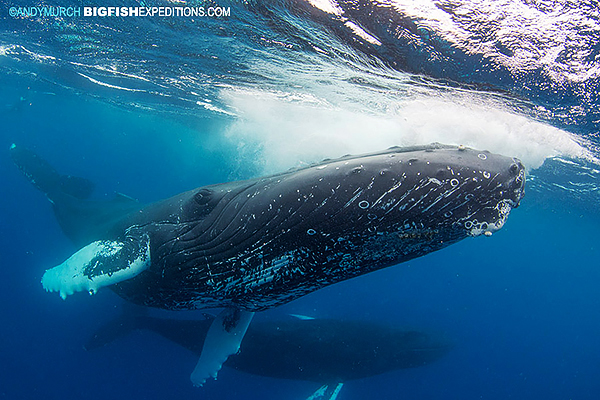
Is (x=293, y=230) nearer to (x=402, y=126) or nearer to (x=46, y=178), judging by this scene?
(x=46, y=178)

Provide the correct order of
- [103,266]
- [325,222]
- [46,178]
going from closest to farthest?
[325,222] < [103,266] < [46,178]

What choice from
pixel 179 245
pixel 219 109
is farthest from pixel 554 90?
pixel 219 109

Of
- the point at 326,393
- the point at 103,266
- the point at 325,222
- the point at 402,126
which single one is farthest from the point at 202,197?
the point at 402,126

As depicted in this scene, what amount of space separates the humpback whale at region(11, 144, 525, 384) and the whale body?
11 millimetres

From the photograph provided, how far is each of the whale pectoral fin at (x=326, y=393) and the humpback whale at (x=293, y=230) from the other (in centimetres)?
722

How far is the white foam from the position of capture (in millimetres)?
14421

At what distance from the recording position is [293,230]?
323 cm

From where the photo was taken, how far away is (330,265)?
10.7 feet

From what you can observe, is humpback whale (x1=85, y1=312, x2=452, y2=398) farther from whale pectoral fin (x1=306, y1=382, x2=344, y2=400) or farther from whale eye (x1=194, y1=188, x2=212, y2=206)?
whale eye (x1=194, y1=188, x2=212, y2=206)

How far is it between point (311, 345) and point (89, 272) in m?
9.17

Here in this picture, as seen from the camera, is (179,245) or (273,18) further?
(273,18)

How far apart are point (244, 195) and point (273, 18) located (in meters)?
6.44

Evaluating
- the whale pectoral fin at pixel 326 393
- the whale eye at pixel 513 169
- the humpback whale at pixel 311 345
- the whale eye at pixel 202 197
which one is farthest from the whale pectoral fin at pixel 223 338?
the whale pectoral fin at pixel 326 393

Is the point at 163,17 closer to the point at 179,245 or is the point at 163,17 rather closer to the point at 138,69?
the point at 179,245
